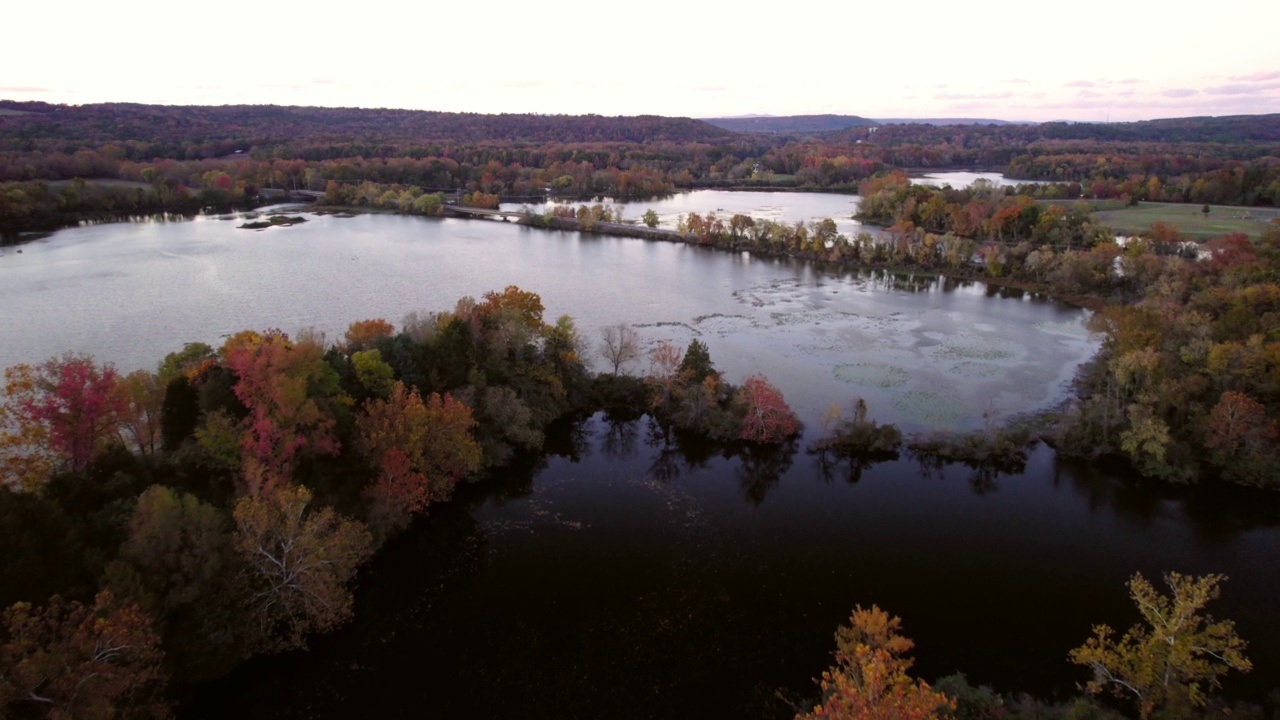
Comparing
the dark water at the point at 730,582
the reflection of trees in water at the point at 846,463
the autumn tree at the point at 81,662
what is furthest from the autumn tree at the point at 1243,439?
the autumn tree at the point at 81,662

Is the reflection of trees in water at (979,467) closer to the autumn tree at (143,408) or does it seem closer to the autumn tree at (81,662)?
the autumn tree at (81,662)

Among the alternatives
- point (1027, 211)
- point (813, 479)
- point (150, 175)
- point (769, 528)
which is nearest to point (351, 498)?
point (769, 528)

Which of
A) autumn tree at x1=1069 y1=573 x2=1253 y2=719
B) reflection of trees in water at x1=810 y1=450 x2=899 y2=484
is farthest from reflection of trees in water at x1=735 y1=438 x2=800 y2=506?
autumn tree at x1=1069 y1=573 x2=1253 y2=719

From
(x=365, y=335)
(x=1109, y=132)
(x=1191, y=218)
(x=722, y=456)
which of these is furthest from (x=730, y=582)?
(x=1109, y=132)

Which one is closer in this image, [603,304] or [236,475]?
[236,475]

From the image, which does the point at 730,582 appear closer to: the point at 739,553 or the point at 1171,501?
the point at 739,553
